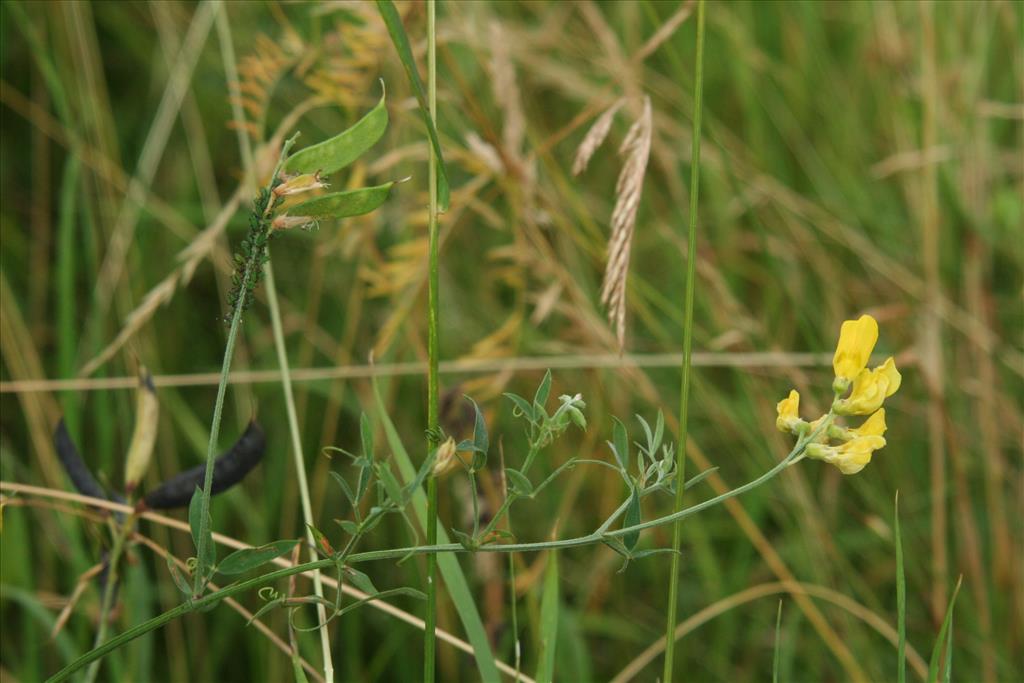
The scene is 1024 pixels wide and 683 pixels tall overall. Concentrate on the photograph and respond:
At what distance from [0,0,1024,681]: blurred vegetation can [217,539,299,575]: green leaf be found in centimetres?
53

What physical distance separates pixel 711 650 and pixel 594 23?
0.83m

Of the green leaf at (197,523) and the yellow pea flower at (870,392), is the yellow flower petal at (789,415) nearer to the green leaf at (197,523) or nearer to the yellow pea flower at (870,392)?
the yellow pea flower at (870,392)

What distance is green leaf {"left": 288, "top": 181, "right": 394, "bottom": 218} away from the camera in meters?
0.54

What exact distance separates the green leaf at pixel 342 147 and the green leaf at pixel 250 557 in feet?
0.64

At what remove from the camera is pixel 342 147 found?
0.55m

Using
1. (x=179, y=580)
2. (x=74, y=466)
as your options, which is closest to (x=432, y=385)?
(x=179, y=580)

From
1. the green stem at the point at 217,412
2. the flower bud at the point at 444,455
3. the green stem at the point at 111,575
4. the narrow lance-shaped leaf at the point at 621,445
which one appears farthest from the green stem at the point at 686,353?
the green stem at the point at 111,575

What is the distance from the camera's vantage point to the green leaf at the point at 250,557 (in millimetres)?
574

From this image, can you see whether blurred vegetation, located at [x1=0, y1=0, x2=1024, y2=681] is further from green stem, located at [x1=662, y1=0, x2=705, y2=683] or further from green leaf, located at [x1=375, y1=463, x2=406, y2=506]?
green leaf, located at [x1=375, y1=463, x2=406, y2=506]

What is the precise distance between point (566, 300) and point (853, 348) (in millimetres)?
987

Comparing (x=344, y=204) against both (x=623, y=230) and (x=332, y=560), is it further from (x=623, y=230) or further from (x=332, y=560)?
(x=623, y=230)

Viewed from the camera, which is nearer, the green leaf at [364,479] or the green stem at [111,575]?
the green leaf at [364,479]

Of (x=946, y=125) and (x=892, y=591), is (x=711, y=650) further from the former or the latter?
(x=946, y=125)

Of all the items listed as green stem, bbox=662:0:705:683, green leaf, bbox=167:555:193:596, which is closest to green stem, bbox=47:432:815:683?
green leaf, bbox=167:555:193:596
